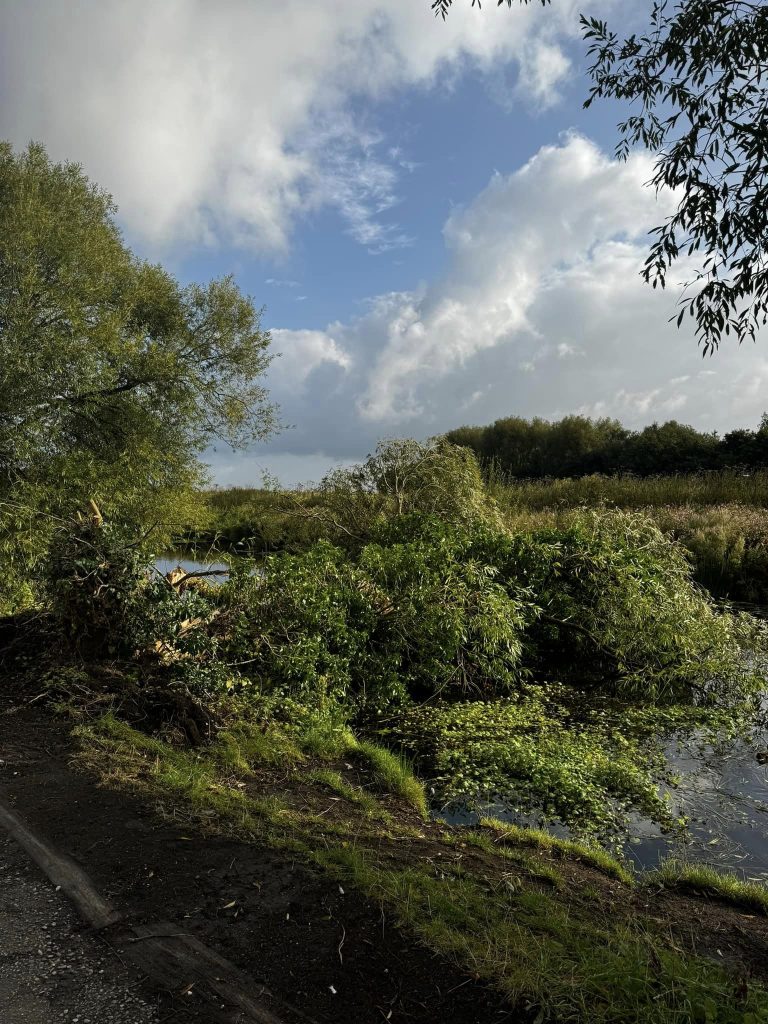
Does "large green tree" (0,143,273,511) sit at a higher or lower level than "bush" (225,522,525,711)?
higher

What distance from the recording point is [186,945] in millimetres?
Result: 3332

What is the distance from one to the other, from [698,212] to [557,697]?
6.19m

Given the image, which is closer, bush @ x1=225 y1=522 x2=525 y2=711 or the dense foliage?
the dense foliage

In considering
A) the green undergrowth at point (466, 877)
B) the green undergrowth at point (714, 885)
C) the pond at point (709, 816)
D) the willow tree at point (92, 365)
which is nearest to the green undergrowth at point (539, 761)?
the pond at point (709, 816)

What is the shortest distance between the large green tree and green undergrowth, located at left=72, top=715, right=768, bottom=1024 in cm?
956

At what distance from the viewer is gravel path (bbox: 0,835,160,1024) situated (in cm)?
291

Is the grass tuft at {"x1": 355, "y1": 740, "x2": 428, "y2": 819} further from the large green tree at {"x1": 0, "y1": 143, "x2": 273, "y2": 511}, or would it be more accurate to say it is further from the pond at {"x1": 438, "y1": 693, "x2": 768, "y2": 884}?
the large green tree at {"x1": 0, "y1": 143, "x2": 273, "y2": 511}

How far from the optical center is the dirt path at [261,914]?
2.94 m

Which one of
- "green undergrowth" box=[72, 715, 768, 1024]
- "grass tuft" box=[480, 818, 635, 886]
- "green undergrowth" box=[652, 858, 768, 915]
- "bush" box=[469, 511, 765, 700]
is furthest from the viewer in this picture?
"bush" box=[469, 511, 765, 700]

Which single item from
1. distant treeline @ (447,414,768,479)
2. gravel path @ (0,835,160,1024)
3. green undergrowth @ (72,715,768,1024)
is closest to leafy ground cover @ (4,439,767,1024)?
green undergrowth @ (72,715,768,1024)

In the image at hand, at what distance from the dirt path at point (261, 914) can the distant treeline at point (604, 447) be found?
2858 centimetres

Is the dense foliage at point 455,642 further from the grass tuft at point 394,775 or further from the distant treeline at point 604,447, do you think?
the distant treeline at point 604,447

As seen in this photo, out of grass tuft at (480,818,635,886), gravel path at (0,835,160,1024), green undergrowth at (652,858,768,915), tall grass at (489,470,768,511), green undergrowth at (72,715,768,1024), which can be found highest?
tall grass at (489,470,768,511)

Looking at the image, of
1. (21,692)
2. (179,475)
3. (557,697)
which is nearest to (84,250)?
(179,475)
